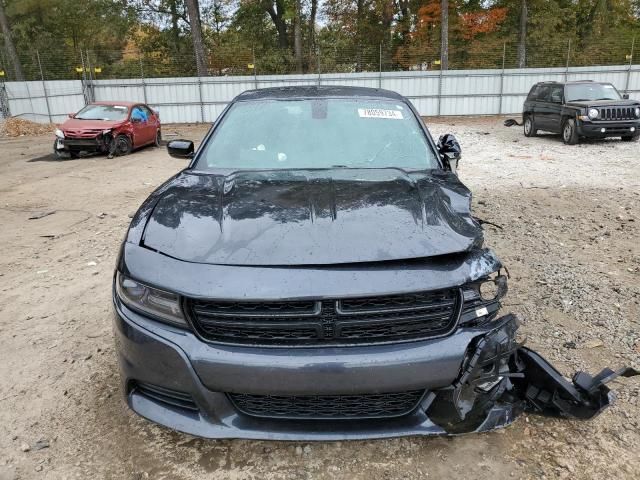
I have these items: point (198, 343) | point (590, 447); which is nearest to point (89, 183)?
point (198, 343)

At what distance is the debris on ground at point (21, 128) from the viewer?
2072cm

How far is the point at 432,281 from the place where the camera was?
1.99 m

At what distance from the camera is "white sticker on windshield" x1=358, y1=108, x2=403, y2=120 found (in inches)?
145

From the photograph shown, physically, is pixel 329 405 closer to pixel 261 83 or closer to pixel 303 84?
pixel 303 84

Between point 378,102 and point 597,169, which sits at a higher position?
point 378,102

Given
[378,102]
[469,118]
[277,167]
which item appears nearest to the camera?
[277,167]

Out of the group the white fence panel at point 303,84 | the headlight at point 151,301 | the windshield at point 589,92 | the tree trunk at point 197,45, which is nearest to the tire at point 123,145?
the white fence panel at point 303,84

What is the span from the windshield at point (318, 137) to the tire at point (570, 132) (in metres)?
11.2

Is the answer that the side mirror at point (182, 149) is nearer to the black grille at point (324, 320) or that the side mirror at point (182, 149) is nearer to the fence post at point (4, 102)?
the black grille at point (324, 320)

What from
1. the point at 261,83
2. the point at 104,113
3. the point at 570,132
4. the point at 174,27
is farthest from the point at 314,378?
the point at 174,27

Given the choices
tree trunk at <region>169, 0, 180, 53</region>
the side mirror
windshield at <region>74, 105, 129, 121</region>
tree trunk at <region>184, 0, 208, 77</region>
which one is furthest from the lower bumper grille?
tree trunk at <region>169, 0, 180, 53</region>

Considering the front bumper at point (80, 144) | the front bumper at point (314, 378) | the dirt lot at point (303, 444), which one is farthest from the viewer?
the front bumper at point (80, 144)

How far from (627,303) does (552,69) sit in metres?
23.7

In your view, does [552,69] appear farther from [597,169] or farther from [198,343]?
[198,343]
